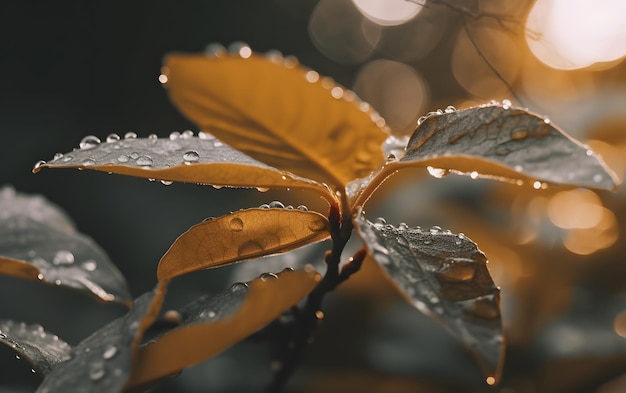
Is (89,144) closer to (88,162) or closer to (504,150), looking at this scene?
(88,162)

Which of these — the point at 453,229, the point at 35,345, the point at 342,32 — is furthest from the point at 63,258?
the point at 342,32

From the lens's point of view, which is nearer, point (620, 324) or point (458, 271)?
point (458, 271)

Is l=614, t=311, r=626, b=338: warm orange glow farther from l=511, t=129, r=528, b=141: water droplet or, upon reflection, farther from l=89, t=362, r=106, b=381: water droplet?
l=89, t=362, r=106, b=381: water droplet

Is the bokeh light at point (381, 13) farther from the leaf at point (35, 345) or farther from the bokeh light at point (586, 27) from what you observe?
the leaf at point (35, 345)

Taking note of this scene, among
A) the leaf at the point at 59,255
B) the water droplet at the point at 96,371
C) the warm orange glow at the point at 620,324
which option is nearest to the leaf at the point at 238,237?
the water droplet at the point at 96,371

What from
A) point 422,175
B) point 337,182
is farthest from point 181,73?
point 422,175

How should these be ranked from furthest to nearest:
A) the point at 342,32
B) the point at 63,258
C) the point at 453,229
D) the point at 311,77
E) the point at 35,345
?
the point at 342,32 → the point at 453,229 → the point at 63,258 → the point at 35,345 → the point at 311,77

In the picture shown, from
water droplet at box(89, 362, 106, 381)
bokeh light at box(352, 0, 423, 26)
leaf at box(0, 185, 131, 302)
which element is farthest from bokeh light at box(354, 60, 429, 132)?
water droplet at box(89, 362, 106, 381)
